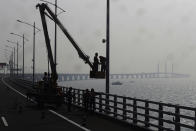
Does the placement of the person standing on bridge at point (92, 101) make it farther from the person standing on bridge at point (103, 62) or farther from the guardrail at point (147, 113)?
the person standing on bridge at point (103, 62)

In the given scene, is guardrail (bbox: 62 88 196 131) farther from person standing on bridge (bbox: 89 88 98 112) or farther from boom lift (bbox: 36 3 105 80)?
boom lift (bbox: 36 3 105 80)

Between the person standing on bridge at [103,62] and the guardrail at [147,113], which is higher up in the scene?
the person standing on bridge at [103,62]

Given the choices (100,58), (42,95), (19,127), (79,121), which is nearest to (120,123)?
(79,121)

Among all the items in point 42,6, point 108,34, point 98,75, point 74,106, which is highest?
point 42,6

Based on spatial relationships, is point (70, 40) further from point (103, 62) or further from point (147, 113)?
point (147, 113)

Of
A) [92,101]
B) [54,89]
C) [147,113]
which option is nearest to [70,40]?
[54,89]

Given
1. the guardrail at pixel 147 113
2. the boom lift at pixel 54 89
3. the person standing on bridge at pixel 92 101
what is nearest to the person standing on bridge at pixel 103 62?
the boom lift at pixel 54 89

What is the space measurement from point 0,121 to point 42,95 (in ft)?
25.5

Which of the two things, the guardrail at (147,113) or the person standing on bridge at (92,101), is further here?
the person standing on bridge at (92,101)

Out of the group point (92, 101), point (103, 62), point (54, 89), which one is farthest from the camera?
point (54, 89)

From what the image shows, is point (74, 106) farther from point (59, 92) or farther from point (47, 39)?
point (47, 39)

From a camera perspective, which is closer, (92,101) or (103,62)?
(92,101)

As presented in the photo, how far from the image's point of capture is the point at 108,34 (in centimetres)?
2212

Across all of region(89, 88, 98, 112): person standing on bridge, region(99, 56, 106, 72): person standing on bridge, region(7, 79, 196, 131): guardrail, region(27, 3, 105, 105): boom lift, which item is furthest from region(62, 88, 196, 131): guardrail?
region(27, 3, 105, 105): boom lift
